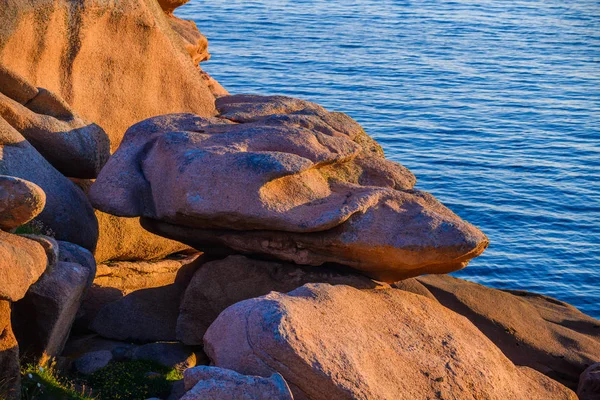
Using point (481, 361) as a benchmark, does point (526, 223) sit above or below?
below

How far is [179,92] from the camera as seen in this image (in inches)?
813

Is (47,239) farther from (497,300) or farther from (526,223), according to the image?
(526,223)

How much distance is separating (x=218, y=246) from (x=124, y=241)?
299 centimetres

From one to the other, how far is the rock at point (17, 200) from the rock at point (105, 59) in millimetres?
5762

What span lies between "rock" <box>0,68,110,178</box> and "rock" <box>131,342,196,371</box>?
442 centimetres

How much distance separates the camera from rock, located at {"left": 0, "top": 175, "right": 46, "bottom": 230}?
12695 millimetres

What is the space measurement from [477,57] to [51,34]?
1572 inches

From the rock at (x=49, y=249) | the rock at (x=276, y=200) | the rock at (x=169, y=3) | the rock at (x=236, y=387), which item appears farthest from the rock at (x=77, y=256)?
the rock at (x=169, y=3)

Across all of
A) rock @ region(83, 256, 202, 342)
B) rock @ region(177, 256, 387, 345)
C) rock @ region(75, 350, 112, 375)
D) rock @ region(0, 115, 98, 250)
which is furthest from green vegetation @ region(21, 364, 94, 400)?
rock @ region(0, 115, 98, 250)

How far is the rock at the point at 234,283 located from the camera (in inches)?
621

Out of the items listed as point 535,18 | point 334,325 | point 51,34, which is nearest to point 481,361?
point 334,325

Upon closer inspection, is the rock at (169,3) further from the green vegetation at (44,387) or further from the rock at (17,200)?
the green vegetation at (44,387)

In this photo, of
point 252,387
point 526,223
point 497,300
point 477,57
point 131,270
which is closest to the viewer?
point 252,387

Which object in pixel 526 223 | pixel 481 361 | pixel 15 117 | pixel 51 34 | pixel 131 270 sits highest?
pixel 51 34
